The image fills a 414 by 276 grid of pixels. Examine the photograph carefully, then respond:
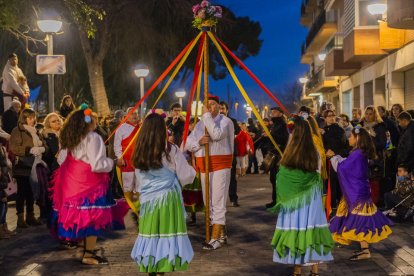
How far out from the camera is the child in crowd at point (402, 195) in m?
11.2

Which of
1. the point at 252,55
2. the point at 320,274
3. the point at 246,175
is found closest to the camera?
the point at 320,274

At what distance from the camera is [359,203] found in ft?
28.5

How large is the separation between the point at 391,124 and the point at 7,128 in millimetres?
7523

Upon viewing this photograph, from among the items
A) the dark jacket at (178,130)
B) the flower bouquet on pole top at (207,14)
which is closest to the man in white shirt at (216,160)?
the flower bouquet on pole top at (207,14)

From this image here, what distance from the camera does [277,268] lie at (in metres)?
8.07

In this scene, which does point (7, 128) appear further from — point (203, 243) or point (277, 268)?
point (277, 268)

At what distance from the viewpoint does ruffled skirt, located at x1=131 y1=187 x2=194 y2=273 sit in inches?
260

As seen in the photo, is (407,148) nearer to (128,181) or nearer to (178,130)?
(178,130)

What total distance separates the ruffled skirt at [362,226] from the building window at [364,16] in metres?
19.1

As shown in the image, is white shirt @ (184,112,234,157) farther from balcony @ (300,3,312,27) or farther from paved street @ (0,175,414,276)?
balcony @ (300,3,312,27)

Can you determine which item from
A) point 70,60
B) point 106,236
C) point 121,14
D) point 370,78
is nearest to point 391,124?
point 106,236

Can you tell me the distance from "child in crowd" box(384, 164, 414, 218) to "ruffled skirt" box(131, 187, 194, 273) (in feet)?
18.3

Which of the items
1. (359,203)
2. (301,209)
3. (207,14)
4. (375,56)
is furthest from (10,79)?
(375,56)

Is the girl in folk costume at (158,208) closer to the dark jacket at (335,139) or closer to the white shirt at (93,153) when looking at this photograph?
the white shirt at (93,153)
